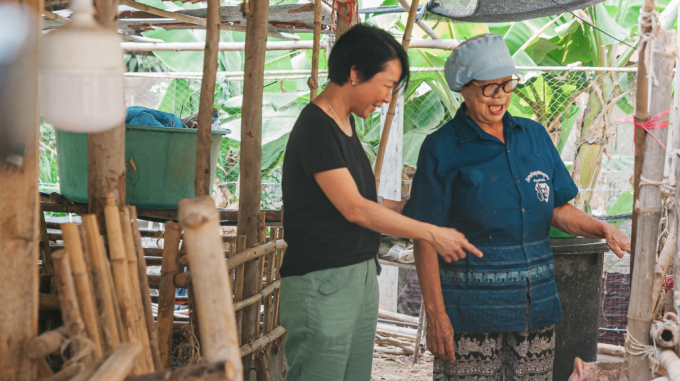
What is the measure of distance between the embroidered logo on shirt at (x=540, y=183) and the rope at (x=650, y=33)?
1.48ft

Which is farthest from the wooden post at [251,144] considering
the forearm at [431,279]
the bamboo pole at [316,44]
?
the forearm at [431,279]

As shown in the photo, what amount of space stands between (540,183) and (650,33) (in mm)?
564

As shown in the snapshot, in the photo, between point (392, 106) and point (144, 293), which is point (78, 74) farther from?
point (392, 106)

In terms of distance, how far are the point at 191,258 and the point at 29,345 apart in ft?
1.31

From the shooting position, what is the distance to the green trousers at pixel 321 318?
167cm

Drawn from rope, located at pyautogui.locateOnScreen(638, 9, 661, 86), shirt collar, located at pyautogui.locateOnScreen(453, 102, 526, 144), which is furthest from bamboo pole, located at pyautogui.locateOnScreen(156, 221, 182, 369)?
rope, located at pyautogui.locateOnScreen(638, 9, 661, 86)

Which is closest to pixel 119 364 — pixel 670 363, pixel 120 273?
pixel 120 273

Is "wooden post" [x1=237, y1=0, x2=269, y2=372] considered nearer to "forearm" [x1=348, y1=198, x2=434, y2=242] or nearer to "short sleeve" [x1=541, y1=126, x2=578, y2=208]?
"forearm" [x1=348, y1=198, x2=434, y2=242]

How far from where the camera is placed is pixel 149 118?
8.95 ft

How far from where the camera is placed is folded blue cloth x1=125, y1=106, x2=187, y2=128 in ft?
8.88

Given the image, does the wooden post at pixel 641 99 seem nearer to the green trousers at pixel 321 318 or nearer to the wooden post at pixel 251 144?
the green trousers at pixel 321 318

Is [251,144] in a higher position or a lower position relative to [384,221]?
higher

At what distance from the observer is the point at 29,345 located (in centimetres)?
98

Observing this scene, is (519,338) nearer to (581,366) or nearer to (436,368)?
(436,368)
